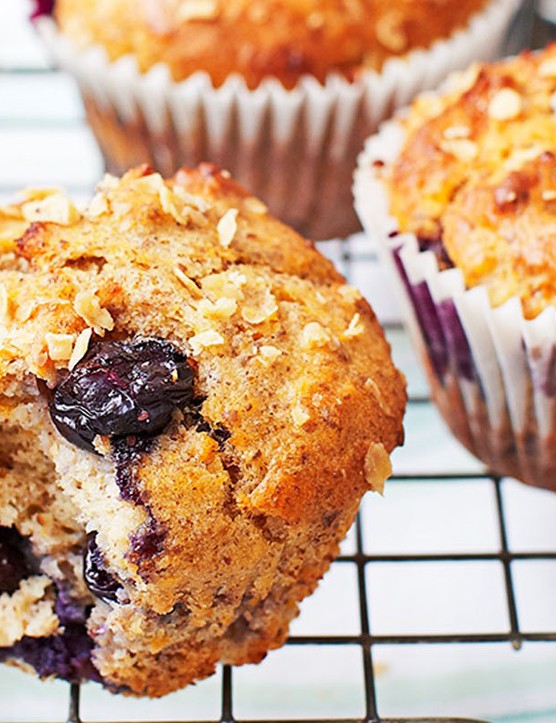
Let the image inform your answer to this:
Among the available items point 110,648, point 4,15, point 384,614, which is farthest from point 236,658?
point 4,15

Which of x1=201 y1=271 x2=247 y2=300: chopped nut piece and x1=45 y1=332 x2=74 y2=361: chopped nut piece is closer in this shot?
x1=45 y1=332 x2=74 y2=361: chopped nut piece

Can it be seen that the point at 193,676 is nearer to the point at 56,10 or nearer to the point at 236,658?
the point at 236,658

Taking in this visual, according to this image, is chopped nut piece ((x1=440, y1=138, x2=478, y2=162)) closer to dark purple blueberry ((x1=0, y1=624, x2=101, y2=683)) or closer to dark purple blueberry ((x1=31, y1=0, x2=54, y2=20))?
dark purple blueberry ((x1=0, y1=624, x2=101, y2=683))

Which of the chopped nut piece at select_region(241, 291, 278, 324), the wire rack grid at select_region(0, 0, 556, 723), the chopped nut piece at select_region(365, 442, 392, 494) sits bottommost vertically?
the wire rack grid at select_region(0, 0, 556, 723)

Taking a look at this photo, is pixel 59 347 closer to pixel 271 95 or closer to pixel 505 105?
pixel 505 105

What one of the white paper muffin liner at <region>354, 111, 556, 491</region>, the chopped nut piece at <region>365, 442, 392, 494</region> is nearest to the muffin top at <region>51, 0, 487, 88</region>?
the white paper muffin liner at <region>354, 111, 556, 491</region>

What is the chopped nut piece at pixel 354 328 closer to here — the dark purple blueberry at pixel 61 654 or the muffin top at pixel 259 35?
the dark purple blueberry at pixel 61 654
